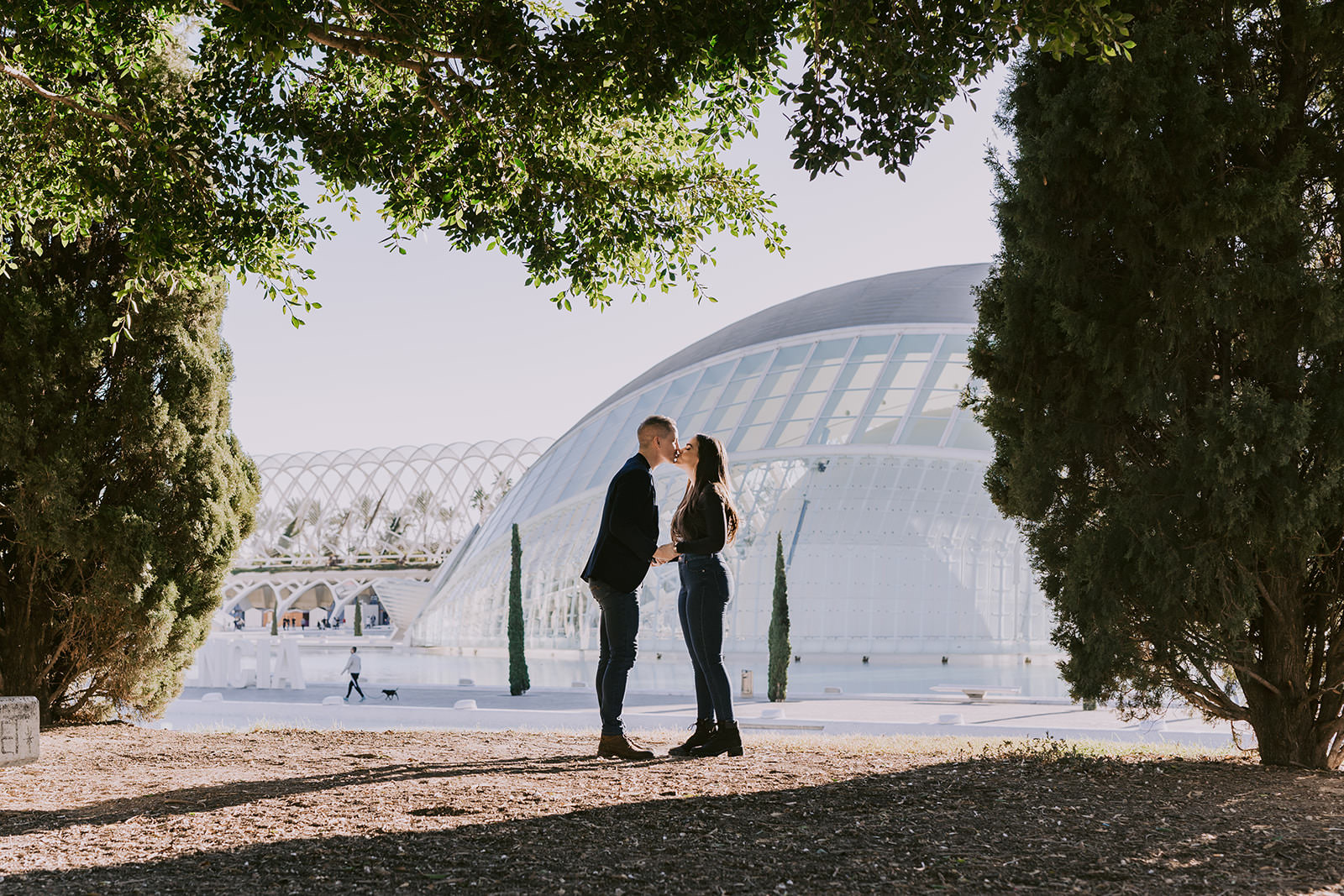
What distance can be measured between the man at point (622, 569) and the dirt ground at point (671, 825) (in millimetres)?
381

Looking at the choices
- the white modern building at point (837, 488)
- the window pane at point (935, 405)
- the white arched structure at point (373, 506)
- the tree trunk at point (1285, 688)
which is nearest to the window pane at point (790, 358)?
the white modern building at point (837, 488)

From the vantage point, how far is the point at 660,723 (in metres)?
12.3

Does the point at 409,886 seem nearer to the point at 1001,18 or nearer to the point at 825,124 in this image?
the point at 825,124

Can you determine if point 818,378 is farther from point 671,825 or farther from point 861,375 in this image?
point 671,825

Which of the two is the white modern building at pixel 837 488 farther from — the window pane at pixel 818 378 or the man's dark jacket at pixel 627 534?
the man's dark jacket at pixel 627 534

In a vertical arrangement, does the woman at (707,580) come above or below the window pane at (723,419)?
below

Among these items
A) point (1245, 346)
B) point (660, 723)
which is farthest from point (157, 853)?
point (660, 723)

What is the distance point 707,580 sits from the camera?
6008 millimetres

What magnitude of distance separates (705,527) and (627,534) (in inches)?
20.0

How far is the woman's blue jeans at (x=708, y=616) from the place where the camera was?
5969 mm

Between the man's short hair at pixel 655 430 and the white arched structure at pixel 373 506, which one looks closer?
the man's short hair at pixel 655 430

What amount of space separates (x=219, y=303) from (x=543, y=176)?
397 cm

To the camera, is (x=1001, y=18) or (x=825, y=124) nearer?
(x=1001, y=18)

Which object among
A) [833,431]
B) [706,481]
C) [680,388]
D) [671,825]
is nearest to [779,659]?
[833,431]
